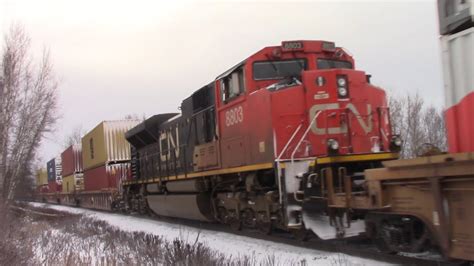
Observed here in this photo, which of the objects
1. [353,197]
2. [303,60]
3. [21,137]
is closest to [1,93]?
[21,137]

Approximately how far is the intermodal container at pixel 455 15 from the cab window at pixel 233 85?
5.10 meters

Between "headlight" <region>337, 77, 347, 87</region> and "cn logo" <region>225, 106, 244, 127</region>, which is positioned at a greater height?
"headlight" <region>337, 77, 347, 87</region>

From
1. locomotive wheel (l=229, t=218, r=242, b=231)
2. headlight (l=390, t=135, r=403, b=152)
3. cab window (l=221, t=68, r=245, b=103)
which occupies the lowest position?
locomotive wheel (l=229, t=218, r=242, b=231)

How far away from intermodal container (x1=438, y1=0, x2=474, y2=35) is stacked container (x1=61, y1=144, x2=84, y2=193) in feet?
96.1

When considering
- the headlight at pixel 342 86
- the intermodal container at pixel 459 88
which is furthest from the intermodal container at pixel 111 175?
the intermodal container at pixel 459 88

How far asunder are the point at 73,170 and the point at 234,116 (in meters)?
26.1

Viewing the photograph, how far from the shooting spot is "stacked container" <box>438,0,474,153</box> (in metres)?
5.42

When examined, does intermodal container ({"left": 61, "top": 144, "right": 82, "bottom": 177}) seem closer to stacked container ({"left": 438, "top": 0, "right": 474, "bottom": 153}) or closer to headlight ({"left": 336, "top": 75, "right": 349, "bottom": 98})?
headlight ({"left": 336, "top": 75, "right": 349, "bottom": 98})

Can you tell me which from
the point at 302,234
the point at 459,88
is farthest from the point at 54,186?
the point at 459,88

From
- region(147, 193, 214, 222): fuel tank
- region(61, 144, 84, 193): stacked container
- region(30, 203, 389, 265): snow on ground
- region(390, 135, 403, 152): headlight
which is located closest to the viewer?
region(30, 203, 389, 265): snow on ground

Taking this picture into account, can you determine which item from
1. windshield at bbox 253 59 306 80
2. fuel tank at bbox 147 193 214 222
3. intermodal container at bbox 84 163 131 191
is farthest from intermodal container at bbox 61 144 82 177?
windshield at bbox 253 59 306 80

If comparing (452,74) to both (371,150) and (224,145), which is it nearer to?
(371,150)

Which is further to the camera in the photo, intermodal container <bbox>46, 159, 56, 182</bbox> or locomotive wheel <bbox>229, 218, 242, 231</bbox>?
intermodal container <bbox>46, 159, 56, 182</bbox>

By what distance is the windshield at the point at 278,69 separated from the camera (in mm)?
10111
